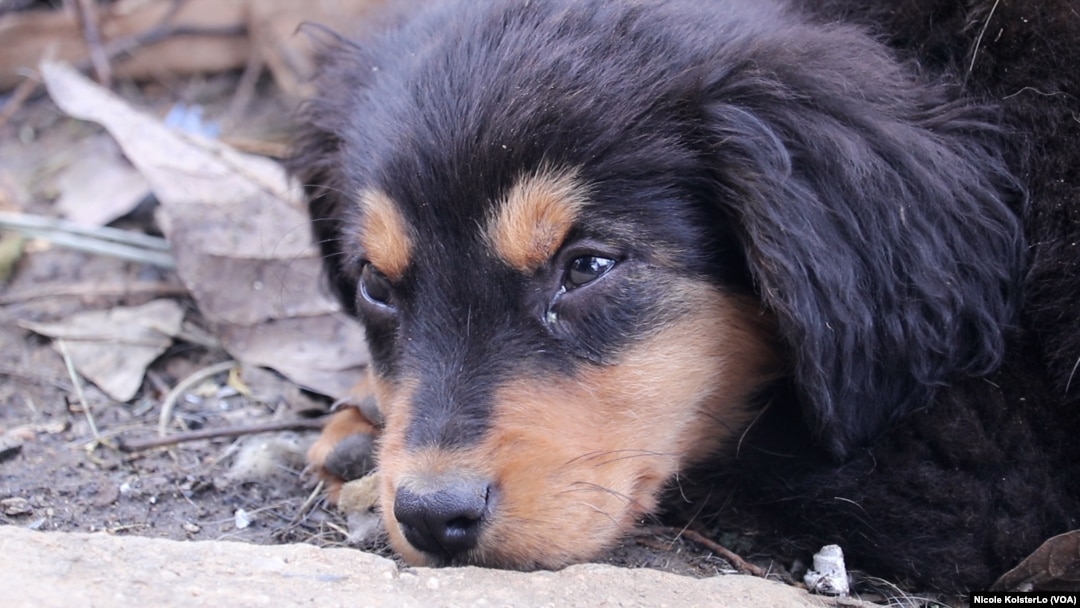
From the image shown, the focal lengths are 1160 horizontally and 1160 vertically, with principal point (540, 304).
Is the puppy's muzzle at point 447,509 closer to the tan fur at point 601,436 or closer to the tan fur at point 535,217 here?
the tan fur at point 601,436

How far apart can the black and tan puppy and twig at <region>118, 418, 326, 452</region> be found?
0.80 m

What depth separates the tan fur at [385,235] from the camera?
9.99ft

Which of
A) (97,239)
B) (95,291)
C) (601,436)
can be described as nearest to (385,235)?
(601,436)

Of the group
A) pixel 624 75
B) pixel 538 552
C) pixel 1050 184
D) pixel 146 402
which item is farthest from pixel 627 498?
pixel 146 402

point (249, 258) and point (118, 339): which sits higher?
point (249, 258)

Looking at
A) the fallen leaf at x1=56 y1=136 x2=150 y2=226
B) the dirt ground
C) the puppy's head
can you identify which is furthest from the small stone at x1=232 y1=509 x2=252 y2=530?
the fallen leaf at x1=56 y1=136 x2=150 y2=226

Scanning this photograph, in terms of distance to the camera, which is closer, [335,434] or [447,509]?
[447,509]

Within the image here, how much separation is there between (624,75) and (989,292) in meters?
1.11

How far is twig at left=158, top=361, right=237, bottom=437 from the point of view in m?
3.96

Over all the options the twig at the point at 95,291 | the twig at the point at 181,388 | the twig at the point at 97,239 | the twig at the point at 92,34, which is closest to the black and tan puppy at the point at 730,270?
the twig at the point at 181,388

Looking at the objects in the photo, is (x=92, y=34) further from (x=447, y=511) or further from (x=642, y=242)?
(x=447, y=511)

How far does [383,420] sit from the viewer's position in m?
3.42

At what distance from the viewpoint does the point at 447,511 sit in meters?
2.59

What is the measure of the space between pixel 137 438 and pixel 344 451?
79cm
